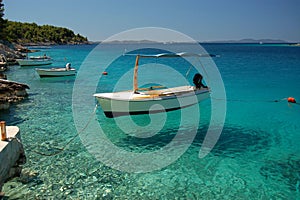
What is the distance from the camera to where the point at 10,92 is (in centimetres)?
1794

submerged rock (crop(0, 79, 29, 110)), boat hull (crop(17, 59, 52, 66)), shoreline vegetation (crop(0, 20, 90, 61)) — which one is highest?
shoreline vegetation (crop(0, 20, 90, 61))

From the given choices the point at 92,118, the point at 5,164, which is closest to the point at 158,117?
the point at 92,118

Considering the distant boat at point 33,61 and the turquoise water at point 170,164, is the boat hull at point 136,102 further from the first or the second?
the distant boat at point 33,61

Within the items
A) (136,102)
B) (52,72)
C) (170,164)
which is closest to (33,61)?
(52,72)

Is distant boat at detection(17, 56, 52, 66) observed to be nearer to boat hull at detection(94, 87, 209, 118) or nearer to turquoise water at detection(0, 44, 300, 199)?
turquoise water at detection(0, 44, 300, 199)

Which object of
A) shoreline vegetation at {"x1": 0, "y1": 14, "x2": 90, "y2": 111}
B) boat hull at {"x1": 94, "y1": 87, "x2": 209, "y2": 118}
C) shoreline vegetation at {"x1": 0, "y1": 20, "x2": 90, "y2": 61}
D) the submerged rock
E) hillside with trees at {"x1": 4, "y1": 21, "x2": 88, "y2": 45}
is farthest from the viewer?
hillside with trees at {"x1": 4, "y1": 21, "x2": 88, "y2": 45}

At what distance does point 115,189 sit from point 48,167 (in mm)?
2721

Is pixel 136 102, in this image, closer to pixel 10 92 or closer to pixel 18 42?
pixel 10 92

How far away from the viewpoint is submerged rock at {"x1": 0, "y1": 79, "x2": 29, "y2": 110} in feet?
51.4

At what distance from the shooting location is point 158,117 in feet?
50.0

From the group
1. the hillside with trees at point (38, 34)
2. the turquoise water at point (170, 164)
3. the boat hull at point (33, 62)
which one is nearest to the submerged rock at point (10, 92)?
the turquoise water at point (170, 164)

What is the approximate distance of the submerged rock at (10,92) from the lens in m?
15.7

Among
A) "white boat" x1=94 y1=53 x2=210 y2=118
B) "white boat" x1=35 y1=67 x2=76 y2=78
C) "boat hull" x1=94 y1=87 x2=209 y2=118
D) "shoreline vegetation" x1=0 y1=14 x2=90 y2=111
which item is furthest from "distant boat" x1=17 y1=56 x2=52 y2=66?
"boat hull" x1=94 y1=87 x2=209 y2=118

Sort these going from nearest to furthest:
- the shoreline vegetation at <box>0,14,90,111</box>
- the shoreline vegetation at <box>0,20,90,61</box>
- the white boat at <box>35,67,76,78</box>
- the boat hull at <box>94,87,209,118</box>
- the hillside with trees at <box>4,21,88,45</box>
Answer: the boat hull at <box>94,87,209,118</box>
the shoreline vegetation at <box>0,14,90,111</box>
the white boat at <box>35,67,76,78</box>
the shoreline vegetation at <box>0,20,90,61</box>
the hillside with trees at <box>4,21,88,45</box>
